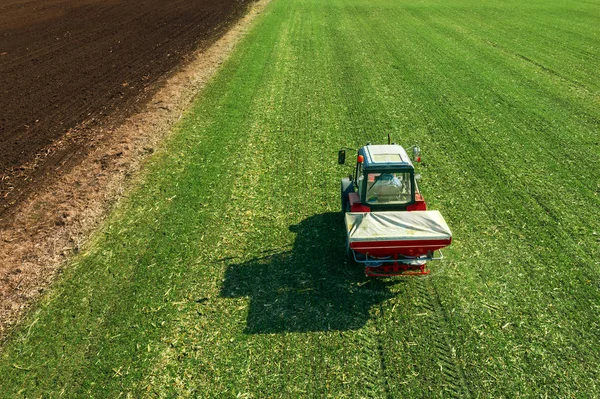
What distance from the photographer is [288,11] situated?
4153 centimetres

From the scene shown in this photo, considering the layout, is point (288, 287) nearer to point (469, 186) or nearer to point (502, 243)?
point (502, 243)

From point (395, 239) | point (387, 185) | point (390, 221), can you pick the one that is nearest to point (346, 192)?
point (387, 185)

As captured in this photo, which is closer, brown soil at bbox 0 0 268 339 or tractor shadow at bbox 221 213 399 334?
tractor shadow at bbox 221 213 399 334

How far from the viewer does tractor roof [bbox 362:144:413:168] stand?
→ 10.6 metres

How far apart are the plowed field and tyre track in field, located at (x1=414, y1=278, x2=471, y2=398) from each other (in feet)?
38.1

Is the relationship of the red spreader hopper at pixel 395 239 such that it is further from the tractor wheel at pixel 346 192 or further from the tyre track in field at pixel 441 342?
the tractor wheel at pixel 346 192

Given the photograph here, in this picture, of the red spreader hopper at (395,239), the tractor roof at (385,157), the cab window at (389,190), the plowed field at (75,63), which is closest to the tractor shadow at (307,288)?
the red spreader hopper at (395,239)

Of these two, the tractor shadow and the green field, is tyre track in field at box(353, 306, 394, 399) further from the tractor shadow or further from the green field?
the tractor shadow

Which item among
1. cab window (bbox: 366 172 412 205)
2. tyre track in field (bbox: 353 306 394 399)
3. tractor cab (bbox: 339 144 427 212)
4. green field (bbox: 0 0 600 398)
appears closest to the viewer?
tyre track in field (bbox: 353 306 394 399)

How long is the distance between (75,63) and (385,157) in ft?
69.0

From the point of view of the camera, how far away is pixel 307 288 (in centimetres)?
1020

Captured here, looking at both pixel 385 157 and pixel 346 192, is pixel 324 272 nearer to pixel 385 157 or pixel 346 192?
pixel 346 192

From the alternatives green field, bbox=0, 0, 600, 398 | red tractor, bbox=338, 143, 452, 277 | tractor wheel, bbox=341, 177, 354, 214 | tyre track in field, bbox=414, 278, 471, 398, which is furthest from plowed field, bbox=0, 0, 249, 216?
tyre track in field, bbox=414, 278, 471, 398

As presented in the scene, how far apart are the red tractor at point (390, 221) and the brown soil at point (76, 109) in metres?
7.08
